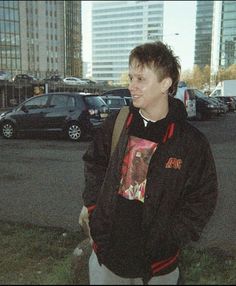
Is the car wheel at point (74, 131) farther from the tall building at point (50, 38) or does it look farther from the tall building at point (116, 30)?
the tall building at point (116, 30)

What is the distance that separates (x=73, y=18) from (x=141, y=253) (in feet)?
481

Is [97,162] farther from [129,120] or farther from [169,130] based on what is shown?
[169,130]

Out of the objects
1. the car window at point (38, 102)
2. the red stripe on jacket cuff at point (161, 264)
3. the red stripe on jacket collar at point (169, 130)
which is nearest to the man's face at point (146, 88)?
the red stripe on jacket collar at point (169, 130)

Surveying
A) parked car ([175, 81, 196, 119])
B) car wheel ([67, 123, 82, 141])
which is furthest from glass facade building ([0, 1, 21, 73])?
car wheel ([67, 123, 82, 141])

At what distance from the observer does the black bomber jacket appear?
193cm

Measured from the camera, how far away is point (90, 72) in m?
172

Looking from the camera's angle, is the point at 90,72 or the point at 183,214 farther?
the point at 90,72

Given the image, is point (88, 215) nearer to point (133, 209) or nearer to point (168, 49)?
point (133, 209)

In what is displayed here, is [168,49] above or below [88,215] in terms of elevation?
above

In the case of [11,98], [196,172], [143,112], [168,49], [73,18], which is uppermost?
[73,18]

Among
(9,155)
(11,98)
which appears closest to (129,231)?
(9,155)

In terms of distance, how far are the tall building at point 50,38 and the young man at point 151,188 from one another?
110699 mm

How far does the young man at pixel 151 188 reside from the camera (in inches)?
75.4

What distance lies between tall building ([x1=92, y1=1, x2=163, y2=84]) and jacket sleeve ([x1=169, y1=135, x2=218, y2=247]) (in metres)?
152
